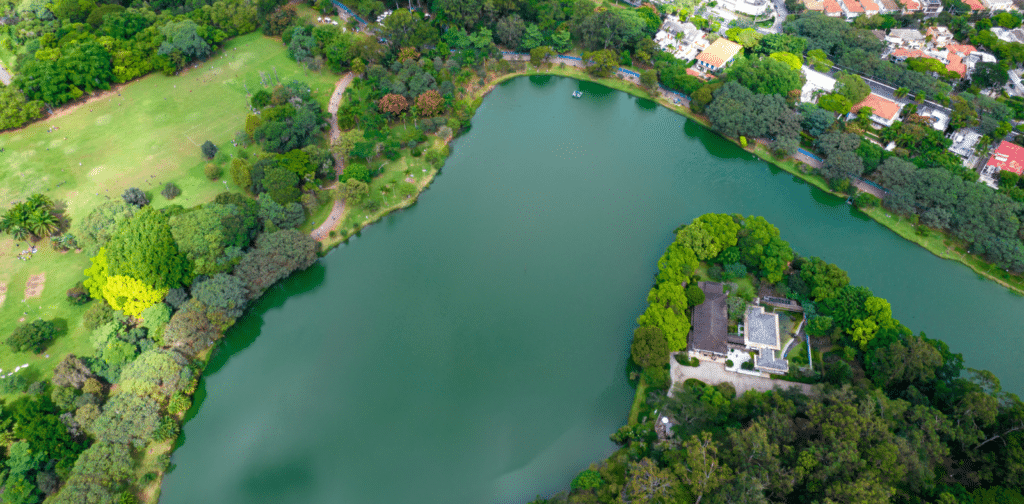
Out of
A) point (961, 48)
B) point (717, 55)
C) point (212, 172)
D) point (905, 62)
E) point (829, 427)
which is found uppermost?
point (961, 48)

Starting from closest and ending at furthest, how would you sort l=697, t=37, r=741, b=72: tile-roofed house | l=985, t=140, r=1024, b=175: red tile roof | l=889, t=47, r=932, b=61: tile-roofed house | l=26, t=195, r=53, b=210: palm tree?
l=26, t=195, r=53, b=210: palm tree < l=985, t=140, r=1024, b=175: red tile roof < l=889, t=47, r=932, b=61: tile-roofed house < l=697, t=37, r=741, b=72: tile-roofed house

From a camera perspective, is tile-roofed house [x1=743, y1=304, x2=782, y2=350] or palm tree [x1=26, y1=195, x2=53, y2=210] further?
palm tree [x1=26, y1=195, x2=53, y2=210]

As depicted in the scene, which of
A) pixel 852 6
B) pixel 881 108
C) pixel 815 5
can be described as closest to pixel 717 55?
pixel 881 108

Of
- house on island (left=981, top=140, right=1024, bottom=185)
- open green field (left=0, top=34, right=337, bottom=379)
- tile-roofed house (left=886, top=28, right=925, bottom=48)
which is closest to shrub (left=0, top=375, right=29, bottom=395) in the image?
open green field (left=0, top=34, right=337, bottom=379)

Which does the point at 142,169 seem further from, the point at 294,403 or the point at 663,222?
the point at 663,222

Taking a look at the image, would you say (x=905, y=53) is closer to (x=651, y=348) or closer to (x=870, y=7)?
(x=870, y=7)

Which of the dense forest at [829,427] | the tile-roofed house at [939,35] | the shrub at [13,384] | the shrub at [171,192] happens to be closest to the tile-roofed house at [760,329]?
the dense forest at [829,427]

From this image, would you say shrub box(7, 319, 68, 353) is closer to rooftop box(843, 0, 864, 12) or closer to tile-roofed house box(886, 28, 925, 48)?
tile-roofed house box(886, 28, 925, 48)

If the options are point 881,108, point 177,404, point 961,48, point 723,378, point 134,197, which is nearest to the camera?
point 177,404
